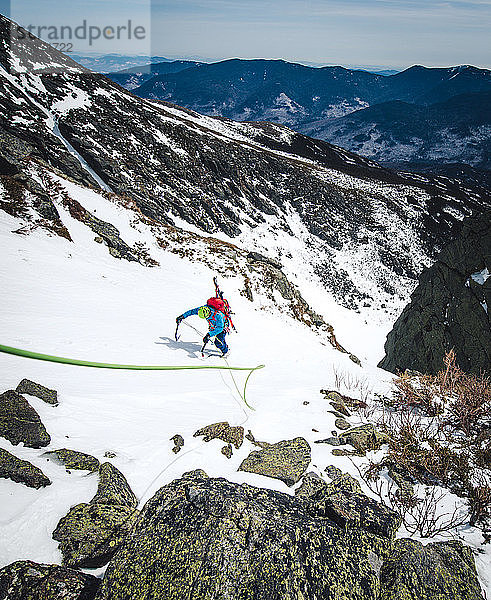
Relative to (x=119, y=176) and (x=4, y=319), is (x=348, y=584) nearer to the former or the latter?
(x=4, y=319)

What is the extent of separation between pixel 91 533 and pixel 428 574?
8.68 ft

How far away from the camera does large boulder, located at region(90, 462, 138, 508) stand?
303 centimetres

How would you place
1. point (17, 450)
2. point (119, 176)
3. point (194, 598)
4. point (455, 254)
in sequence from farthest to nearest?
1. point (119, 176)
2. point (455, 254)
3. point (17, 450)
4. point (194, 598)

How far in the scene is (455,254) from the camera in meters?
14.5

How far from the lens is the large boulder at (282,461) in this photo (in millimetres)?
3833

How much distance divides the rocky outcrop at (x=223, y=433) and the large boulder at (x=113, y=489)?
131cm

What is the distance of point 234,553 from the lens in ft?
7.54

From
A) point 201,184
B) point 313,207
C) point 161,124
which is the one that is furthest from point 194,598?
point 161,124

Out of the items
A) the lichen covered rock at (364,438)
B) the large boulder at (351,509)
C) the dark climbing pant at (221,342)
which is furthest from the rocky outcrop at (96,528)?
the dark climbing pant at (221,342)

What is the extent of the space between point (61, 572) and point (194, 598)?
37.9 inches

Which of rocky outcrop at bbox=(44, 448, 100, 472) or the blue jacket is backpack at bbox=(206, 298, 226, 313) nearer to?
the blue jacket

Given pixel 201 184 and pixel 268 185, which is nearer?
pixel 201 184

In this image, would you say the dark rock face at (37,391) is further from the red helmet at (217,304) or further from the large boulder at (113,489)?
the red helmet at (217,304)

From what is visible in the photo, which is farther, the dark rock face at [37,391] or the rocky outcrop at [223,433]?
the rocky outcrop at [223,433]
